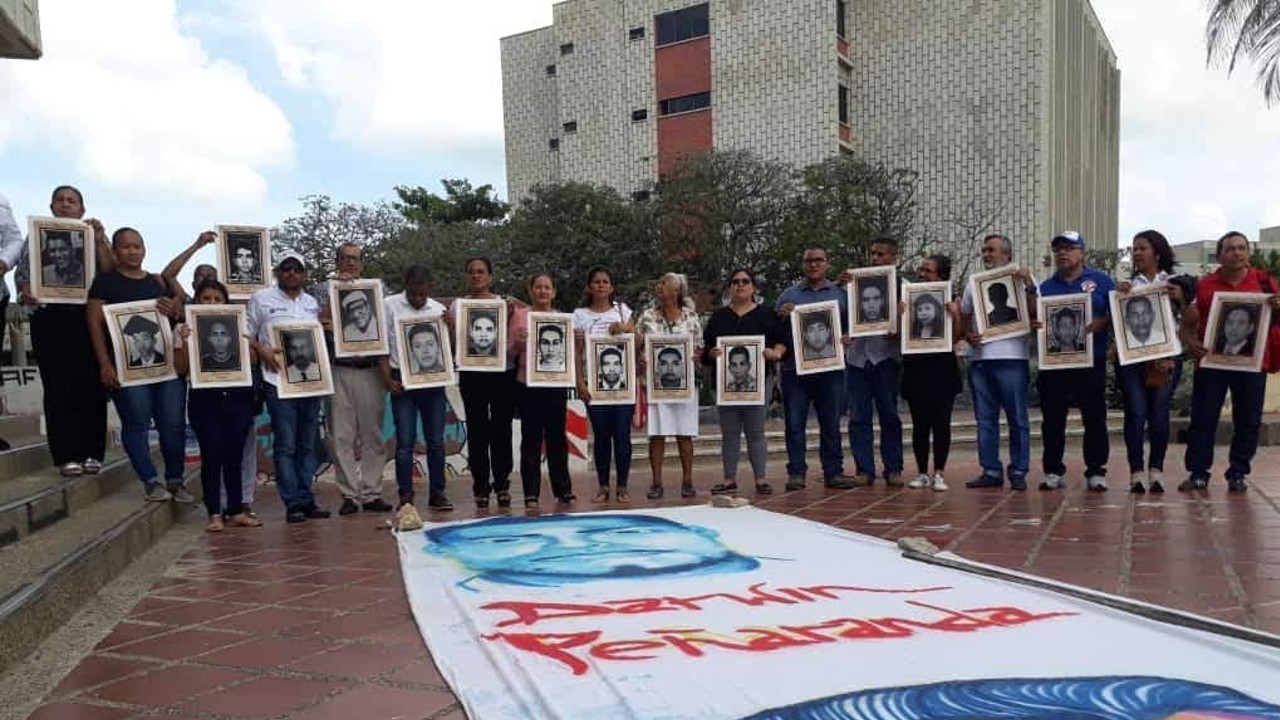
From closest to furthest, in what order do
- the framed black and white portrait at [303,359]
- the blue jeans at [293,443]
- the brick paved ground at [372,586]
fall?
the brick paved ground at [372,586] → the framed black and white portrait at [303,359] → the blue jeans at [293,443]

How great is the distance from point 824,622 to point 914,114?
84.9 ft

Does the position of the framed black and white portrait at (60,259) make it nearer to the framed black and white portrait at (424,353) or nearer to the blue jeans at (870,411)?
the framed black and white portrait at (424,353)

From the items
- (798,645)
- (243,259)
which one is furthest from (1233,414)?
(243,259)

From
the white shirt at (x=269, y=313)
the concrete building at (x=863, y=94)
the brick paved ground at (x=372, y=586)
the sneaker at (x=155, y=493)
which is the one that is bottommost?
the brick paved ground at (x=372, y=586)

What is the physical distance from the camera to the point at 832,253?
2002cm

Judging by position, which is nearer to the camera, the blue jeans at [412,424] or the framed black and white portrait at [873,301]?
the blue jeans at [412,424]

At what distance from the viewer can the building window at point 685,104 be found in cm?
2920

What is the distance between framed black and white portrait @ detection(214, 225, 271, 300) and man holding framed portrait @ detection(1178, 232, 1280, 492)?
5.79 metres

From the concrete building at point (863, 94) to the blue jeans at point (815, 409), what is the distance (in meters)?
19.9

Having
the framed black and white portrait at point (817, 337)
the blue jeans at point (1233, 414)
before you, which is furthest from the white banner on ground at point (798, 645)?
the blue jeans at point (1233, 414)

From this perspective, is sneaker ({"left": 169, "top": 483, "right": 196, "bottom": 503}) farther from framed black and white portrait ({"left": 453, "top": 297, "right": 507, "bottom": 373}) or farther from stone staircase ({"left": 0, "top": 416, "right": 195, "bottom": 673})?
framed black and white portrait ({"left": 453, "top": 297, "right": 507, "bottom": 373})

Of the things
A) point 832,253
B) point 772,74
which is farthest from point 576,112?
point 832,253

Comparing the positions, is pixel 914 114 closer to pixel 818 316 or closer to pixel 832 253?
pixel 832 253

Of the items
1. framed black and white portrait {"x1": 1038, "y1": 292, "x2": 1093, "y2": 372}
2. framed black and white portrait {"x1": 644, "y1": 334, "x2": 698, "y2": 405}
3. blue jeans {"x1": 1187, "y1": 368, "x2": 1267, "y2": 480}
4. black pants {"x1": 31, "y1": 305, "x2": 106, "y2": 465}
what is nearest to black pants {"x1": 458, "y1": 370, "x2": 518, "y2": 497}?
framed black and white portrait {"x1": 644, "y1": 334, "x2": 698, "y2": 405}
